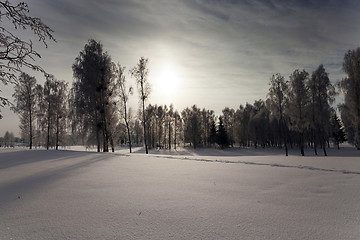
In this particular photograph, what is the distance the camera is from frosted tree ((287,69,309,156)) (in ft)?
78.9

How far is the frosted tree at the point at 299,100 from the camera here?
2405 centimetres

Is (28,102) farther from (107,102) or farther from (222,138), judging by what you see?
(222,138)

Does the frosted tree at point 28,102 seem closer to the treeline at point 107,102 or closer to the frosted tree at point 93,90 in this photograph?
the treeline at point 107,102

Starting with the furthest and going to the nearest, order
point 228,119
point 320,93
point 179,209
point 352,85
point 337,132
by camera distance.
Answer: point 228,119, point 337,132, point 320,93, point 352,85, point 179,209

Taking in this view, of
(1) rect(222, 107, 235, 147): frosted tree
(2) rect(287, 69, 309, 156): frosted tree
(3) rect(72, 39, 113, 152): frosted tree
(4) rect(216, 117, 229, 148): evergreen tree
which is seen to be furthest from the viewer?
(1) rect(222, 107, 235, 147): frosted tree

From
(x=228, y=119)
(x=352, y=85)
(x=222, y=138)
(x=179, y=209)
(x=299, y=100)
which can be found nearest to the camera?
(x=179, y=209)

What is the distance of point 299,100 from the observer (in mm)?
24250

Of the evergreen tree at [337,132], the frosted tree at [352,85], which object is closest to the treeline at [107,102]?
the frosted tree at [352,85]

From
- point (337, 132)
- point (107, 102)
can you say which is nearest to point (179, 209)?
point (107, 102)

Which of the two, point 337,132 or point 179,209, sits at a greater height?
point 337,132

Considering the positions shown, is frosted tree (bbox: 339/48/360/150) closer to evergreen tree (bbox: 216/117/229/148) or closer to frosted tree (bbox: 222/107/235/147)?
evergreen tree (bbox: 216/117/229/148)

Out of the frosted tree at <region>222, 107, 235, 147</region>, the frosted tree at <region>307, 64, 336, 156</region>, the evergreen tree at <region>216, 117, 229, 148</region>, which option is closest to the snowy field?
the frosted tree at <region>307, 64, 336, 156</region>

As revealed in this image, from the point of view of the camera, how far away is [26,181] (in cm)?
568

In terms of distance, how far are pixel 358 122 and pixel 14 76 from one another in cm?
2959
